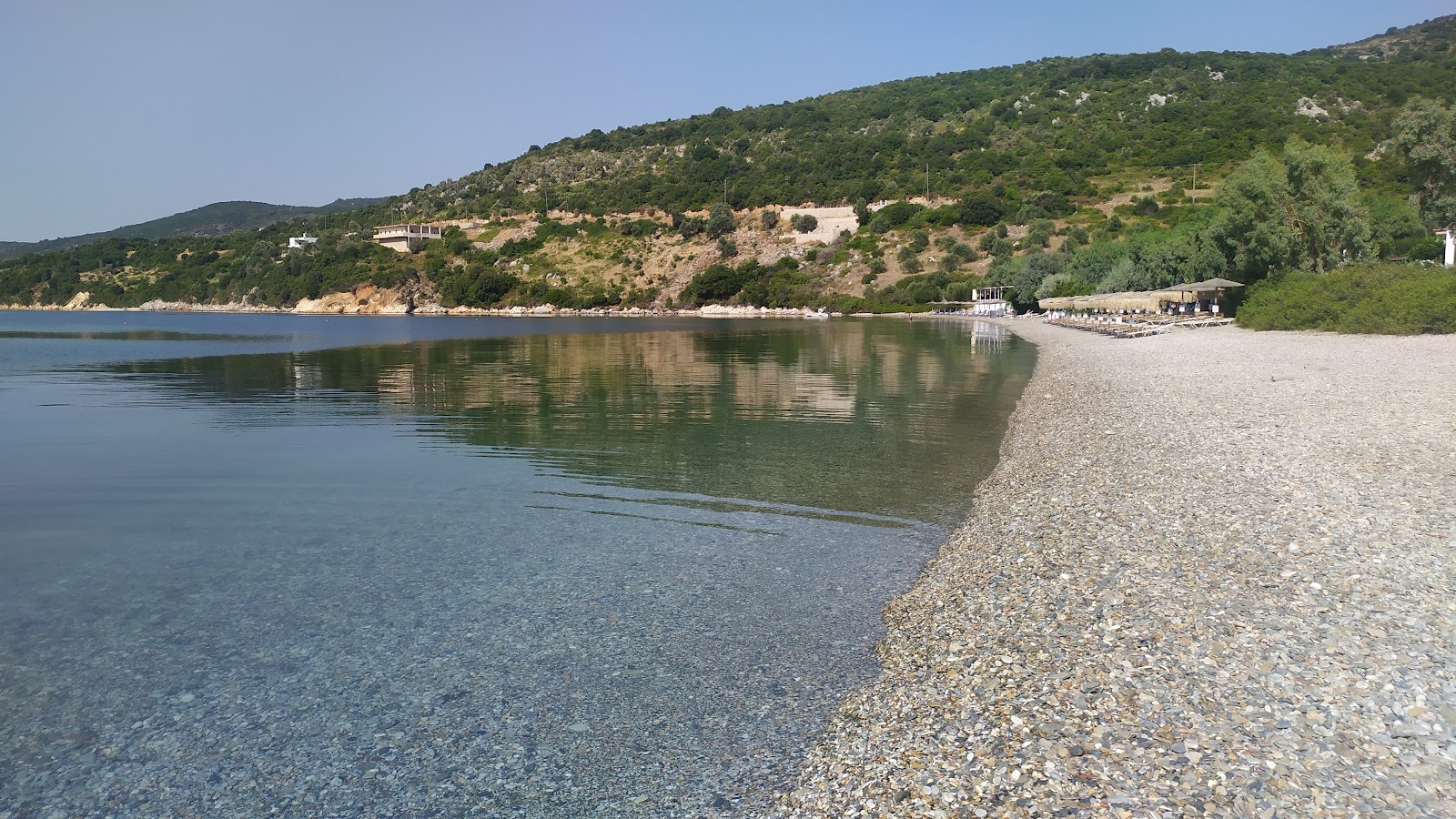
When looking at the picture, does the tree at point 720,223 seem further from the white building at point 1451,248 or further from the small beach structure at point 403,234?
the white building at point 1451,248

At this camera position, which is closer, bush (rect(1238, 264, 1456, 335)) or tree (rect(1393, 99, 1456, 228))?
bush (rect(1238, 264, 1456, 335))

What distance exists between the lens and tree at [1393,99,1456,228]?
5009cm

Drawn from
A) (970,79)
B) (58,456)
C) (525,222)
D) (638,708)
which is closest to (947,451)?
(638,708)

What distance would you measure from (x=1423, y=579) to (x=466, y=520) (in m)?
10.3

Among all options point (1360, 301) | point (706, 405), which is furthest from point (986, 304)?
point (706, 405)

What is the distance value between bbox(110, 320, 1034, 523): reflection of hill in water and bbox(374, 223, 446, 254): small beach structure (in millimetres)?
92418

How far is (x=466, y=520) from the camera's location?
11.9 metres

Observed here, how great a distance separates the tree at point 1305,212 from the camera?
1732 inches

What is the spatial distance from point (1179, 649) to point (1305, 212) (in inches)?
1871

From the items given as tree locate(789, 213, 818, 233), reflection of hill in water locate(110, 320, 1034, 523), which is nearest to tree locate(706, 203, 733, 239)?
tree locate(789, 213, 818, 233)

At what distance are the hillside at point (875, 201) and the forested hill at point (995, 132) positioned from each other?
460 millimetres

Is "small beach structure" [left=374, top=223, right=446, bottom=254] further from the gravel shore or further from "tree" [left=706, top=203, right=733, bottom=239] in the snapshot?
the gravel shore

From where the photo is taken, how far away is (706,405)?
2306 cm

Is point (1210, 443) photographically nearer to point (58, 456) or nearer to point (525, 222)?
point (58, 456)
